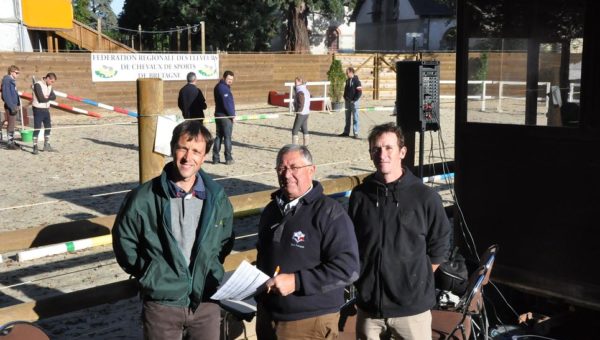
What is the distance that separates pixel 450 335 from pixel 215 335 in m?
1.40

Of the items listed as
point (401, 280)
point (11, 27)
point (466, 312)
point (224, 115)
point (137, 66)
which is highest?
point (11, 27)

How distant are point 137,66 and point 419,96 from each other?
1728 centimetres

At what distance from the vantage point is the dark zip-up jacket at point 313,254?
307 centimetres

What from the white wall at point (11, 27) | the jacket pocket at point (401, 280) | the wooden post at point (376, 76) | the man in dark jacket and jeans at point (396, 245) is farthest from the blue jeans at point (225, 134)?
the wooden post at point (376, 76)

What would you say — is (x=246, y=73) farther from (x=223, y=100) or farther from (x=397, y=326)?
(x=397, y=326)

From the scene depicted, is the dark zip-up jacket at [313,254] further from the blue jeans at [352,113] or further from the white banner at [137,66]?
the white banner at [137,66]

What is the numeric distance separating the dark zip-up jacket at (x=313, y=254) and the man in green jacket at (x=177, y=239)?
304mm

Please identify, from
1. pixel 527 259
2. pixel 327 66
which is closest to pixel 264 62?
pixel 327 66

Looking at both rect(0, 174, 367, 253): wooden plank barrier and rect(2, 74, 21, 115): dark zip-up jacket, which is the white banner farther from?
rect(0, 174, 367, 253): wooden plank barrier

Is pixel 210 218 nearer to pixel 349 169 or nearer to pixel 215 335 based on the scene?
pixel 215 335

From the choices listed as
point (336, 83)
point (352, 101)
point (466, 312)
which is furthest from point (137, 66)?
point (466, 312)

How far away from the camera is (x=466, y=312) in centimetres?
381

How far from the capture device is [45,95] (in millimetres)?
13938

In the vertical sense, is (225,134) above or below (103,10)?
below
